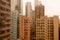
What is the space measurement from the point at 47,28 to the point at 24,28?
9.02ft

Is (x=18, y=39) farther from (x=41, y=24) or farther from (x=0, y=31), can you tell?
(x=0, y=31)

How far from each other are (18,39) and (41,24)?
3.87 metres

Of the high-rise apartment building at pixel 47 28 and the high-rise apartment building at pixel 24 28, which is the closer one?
the high-rise apartment building at pixel 24 28

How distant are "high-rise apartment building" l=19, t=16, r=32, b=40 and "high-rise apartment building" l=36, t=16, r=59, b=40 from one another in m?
1.35

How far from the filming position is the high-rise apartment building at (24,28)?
2009 centimetres

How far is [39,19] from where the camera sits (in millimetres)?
22391

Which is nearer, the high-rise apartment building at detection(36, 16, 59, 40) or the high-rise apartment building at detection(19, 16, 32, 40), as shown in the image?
the high-rise apartment building at detection(19, 16, 32, 40)

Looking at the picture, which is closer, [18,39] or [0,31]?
[0,31]

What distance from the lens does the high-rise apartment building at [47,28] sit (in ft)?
67.2

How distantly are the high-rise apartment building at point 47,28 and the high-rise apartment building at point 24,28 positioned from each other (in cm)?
135

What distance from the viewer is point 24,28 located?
2045 centimetres

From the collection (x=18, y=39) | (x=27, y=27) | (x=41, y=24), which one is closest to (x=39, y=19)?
(x=41, y=24)

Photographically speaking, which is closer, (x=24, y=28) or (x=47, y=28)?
(x=24, y=28)

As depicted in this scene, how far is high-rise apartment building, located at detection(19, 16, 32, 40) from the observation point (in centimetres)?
2009
